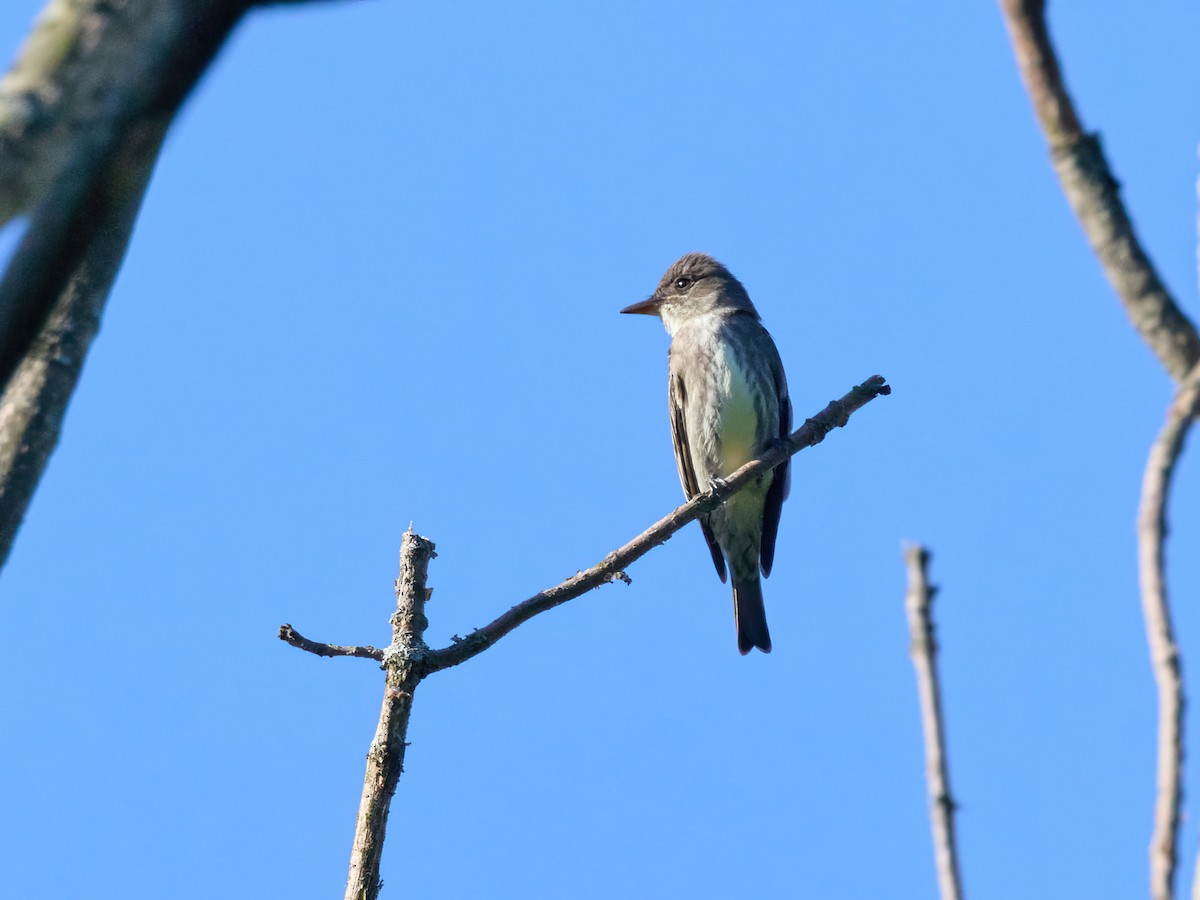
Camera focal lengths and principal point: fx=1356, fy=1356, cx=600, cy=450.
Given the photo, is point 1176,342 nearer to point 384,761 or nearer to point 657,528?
point 384,761

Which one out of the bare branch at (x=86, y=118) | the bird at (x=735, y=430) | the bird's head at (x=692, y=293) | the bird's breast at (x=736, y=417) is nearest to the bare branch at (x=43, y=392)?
the bare branch at (x=86, y=118)

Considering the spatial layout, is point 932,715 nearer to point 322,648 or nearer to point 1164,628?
point 1164,628

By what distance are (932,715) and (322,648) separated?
335cm

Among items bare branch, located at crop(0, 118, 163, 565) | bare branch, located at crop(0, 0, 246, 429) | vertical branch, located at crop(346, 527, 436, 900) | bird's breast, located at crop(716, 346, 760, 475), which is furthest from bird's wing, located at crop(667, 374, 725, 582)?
bare branch, located at crop(0, 0, 246, 429)

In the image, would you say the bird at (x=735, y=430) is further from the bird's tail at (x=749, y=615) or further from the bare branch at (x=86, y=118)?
the bare branch at (x=86, y=118)

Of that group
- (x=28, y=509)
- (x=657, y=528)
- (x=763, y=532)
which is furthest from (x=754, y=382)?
(x=28, y=509)

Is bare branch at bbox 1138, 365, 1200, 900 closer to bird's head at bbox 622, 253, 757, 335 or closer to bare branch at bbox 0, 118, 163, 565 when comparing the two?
bare branch at bbox 0, 118, 163, 565

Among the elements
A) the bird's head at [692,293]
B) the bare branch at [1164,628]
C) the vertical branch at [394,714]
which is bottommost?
the bare branch at [1164,628]

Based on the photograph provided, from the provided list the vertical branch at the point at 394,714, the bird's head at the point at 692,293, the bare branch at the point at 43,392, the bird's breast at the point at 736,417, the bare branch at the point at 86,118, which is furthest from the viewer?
the bird's head at the point at 692,293

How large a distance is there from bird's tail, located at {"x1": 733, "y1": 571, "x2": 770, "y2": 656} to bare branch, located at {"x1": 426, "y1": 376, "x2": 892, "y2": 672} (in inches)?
131

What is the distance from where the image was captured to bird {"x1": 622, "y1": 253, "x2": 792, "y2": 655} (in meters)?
9.73

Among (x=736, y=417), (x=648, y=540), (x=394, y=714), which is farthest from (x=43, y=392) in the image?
(x=736, y=417)

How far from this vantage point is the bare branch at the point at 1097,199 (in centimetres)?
191

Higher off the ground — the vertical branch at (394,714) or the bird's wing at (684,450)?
the bird's wing at (684,450)
